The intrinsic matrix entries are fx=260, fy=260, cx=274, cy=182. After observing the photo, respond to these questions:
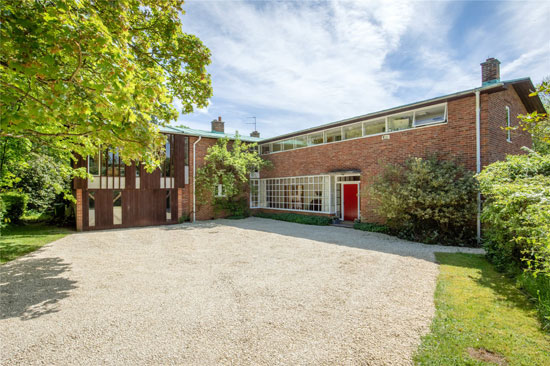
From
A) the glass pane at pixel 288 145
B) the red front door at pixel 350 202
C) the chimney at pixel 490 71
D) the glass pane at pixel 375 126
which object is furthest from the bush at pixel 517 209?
the glass pane at pixel 288 145

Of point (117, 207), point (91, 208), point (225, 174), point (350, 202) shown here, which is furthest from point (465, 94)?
point (91, 208)

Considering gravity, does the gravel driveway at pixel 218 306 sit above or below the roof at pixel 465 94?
below

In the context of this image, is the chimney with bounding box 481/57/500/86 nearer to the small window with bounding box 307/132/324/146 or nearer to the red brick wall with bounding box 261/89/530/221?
the red brick wall with bounding box 261/89/530/221

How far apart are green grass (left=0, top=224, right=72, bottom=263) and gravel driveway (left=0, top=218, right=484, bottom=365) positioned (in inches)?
39.4

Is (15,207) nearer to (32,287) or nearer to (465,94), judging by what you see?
(32,287)

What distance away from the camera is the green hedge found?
13.6 metres

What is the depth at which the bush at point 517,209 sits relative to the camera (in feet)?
14.3

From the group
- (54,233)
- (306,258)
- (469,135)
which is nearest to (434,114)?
(469,135)

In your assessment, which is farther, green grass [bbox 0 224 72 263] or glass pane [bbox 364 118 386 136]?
glass pane [bbox 364 118 386 136]

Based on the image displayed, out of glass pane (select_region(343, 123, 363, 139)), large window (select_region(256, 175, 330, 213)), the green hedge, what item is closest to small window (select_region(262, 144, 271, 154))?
large window (select_region(256, 175, 330, 213))

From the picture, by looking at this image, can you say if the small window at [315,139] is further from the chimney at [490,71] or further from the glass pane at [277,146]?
the chimney at [490,71]

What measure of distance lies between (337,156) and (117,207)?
37.9 feet

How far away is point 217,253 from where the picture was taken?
25.7 ft

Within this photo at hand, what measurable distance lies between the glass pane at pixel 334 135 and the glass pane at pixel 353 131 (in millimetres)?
408
